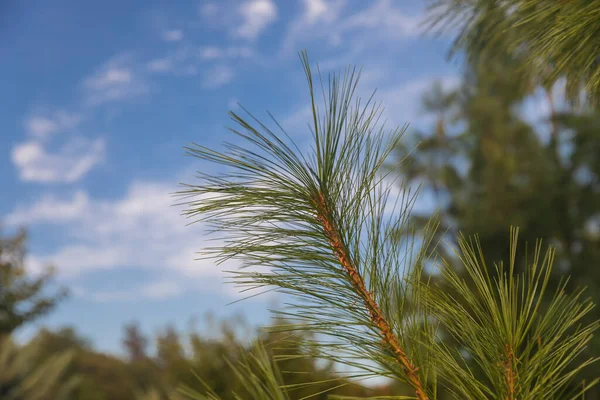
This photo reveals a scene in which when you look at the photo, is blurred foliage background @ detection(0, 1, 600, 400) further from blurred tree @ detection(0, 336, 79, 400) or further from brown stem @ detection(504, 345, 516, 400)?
brown stem @ detection(504, 345, 516, 400)

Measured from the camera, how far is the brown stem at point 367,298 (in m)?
0.95

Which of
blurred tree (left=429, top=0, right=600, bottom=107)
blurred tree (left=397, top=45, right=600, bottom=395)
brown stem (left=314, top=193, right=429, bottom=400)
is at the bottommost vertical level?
brown stem (left=314, top=193, right=429, bottom=400)

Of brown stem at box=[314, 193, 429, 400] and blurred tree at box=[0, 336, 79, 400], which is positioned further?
blurred tree at box=[0, 336, 79, 400]

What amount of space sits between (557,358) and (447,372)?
205 mm

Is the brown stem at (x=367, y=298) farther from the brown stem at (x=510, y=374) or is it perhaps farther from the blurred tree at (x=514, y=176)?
the blurred tree at (x=514, y=176)

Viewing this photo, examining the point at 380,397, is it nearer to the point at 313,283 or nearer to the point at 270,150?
the point at 313,283

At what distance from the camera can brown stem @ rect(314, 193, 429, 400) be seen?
0.95 metres

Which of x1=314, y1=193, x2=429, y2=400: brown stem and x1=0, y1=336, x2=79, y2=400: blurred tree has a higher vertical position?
x1=0, y1=336, x2=79, y2=400: blurred tree

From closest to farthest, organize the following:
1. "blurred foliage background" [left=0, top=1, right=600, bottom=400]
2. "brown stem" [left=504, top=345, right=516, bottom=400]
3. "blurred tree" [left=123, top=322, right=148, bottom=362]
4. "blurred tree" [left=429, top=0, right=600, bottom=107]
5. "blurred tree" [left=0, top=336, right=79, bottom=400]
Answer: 1. "brown stem" [left=504, top=345, right=516, bottom=400]
2. "blurred tree" [left=429, top=0, right=600, bottom=107]
3. "blurred foliage background" [left=0, top=1, right=600, bottom=400]
4. "blurred tree" [left=0, top=336, right=79, bottom=400]
5. "blurred tree" [left=123, top=322, right=148, bottom=362]

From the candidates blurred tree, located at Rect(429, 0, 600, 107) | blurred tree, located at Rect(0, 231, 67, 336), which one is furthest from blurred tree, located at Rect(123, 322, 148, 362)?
blurred tree, located at Rect(429, 0, 600, 107)

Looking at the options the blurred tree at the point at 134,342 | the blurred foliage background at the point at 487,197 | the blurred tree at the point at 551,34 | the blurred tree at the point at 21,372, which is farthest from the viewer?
the blurred tree at the point at 134,342

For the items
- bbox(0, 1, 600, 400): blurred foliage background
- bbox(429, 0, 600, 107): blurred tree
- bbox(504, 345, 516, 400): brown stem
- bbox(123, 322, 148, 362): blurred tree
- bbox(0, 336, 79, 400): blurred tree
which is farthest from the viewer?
bbox(123, 322, 148, 362): blurred tree

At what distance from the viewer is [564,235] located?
10.9 metres

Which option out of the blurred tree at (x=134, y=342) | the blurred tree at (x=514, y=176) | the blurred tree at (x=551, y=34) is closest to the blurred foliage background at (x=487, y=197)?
the blurred tree at (x=514, y=176)
